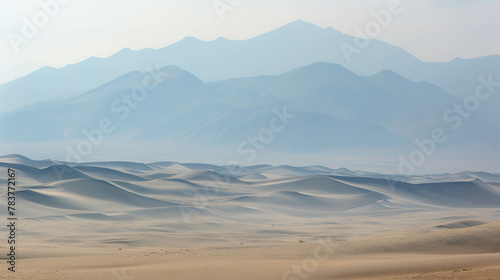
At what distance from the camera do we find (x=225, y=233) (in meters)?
35.7

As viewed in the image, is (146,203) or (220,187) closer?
(146,203)

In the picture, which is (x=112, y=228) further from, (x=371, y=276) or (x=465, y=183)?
(x=465, y=183)

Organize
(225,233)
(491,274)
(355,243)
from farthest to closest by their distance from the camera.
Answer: (225,233) < (355,243) < (491,274)

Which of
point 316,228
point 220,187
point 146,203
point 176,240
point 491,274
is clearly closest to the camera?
point 491,274

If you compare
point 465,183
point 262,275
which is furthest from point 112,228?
point 465,183

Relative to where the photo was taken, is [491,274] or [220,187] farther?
[220,187]

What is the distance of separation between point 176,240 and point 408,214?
2695 centimetres

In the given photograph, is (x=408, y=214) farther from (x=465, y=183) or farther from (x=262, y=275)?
(x=262, y=275)

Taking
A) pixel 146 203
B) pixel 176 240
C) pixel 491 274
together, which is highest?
pixel 146 203

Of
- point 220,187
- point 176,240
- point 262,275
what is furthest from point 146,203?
point 262,275

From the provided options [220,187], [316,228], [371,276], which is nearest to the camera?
[371,276]

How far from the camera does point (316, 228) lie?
40.4 metres

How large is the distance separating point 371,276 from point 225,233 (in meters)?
18.3

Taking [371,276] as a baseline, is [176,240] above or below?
above
